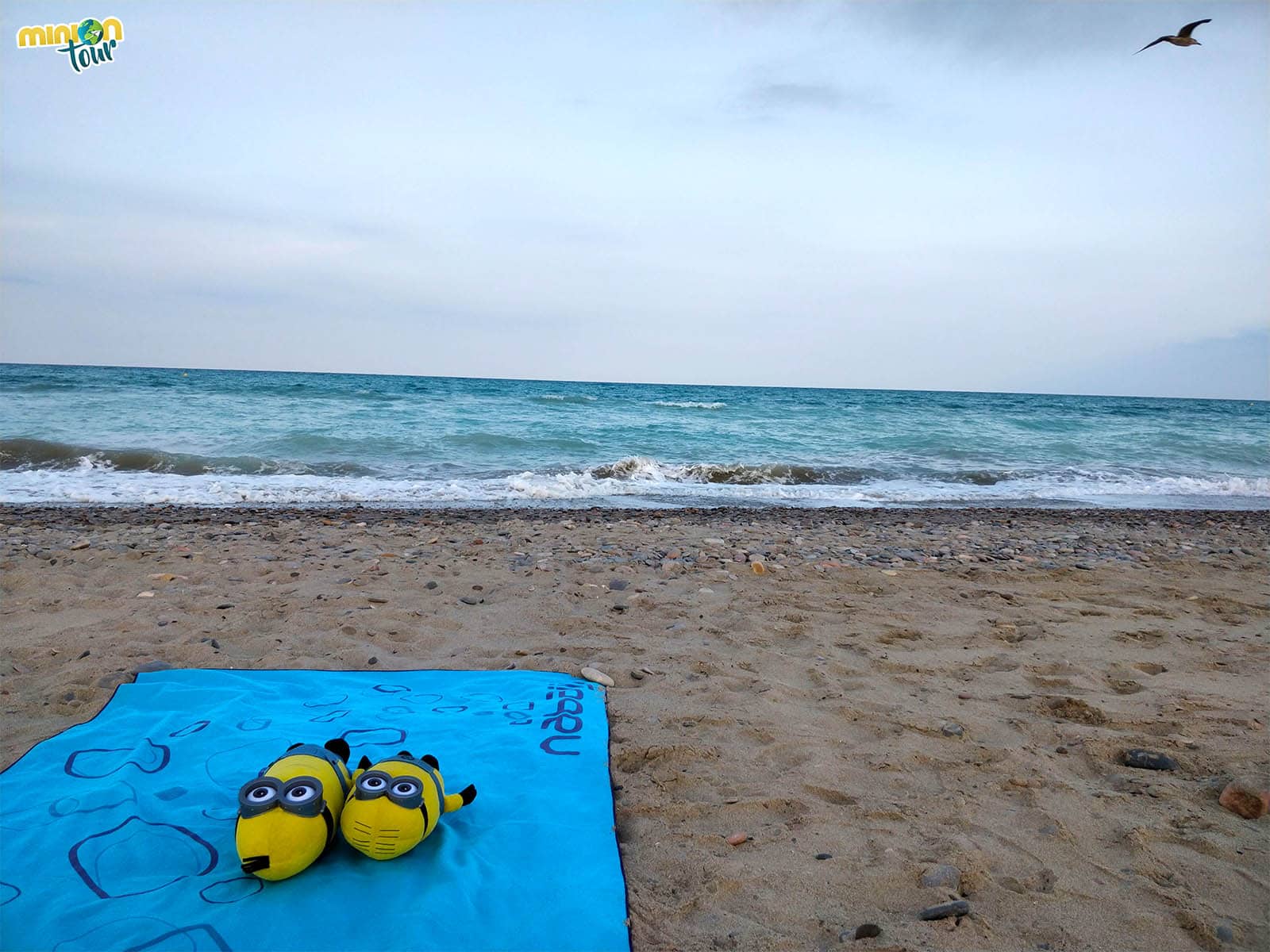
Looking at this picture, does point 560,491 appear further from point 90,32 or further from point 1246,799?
point 1246,799

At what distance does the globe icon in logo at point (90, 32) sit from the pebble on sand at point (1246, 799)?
905 centimetres

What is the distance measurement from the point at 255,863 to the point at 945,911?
1.91 meters

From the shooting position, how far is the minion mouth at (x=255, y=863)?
2.02 m

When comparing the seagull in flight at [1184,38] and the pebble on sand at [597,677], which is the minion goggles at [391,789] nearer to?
the pebble on sand at [597,677]

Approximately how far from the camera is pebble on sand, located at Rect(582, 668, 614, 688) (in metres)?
3.57

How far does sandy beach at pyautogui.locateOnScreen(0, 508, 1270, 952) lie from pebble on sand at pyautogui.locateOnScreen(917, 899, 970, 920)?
2 centimetres

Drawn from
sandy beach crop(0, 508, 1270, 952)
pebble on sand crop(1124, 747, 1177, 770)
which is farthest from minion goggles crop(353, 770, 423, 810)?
pebble on sand crop(1124, 747, 1177, 770)

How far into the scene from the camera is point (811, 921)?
2.01 meters

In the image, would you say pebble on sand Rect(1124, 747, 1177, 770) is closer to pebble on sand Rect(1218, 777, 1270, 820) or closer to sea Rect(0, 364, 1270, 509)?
pebble on sand Rect(1218, 777, 1270, 820)

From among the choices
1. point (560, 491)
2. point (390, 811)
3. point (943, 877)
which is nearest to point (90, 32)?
point (560, 491)

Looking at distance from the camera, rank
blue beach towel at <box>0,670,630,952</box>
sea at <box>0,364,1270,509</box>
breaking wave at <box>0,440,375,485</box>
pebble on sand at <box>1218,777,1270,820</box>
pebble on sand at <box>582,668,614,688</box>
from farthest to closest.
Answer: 1. breaking wave at <box>0,440,375,485</box>
2. sea at <box>0,364,1270,509</box>
3. pebble on sand at <box>582,668,614,688</box>
4. pebble on sand at <box>1218,777,1270,820</box>
5. blue beach towel at <box>0,670,630,952</box>

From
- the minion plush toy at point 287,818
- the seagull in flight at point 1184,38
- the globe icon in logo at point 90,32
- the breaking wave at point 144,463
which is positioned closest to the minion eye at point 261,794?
the minion plush toy at point 287,818

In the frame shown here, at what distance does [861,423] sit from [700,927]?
887 inches

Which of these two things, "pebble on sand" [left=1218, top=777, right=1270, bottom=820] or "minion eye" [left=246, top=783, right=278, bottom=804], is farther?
"pebble on sand" [left=1218, top=777, right=1270, bottom=820]
